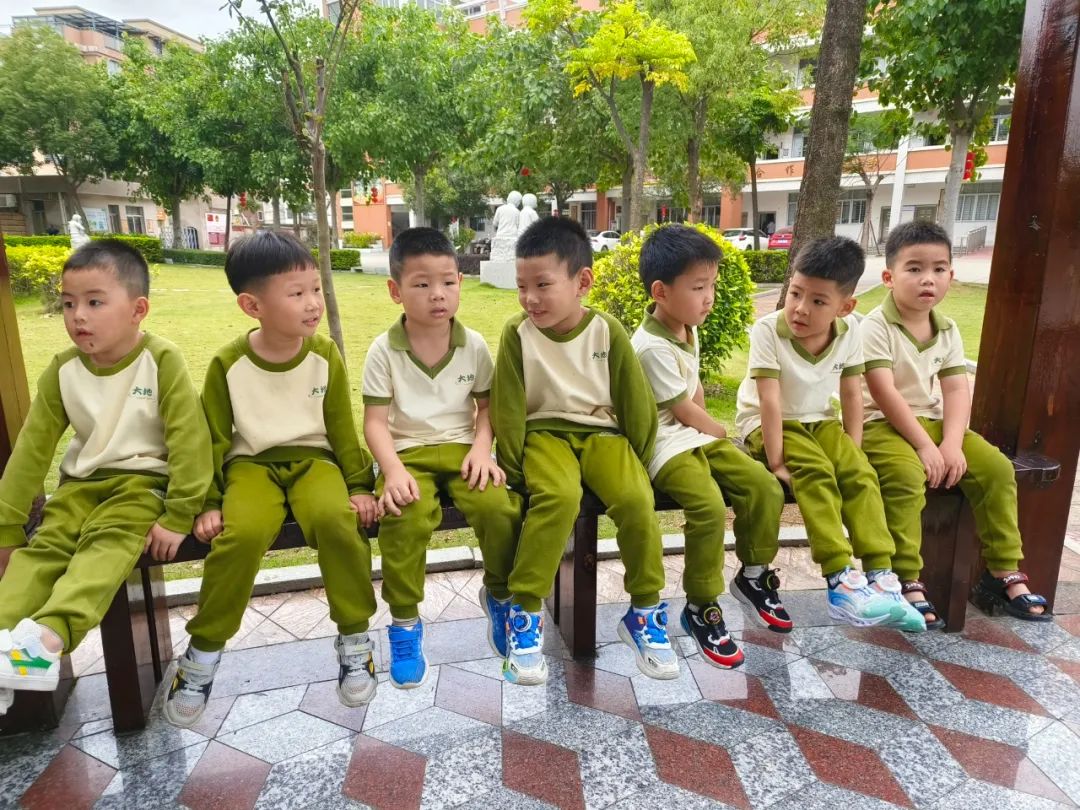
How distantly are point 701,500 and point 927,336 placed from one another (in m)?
1.36

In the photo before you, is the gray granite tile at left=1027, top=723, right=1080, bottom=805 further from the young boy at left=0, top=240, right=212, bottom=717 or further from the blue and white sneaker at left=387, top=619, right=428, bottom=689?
the young boy at left=0, top=240, right=212, bottom=717

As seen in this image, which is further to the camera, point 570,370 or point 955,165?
point 955,165

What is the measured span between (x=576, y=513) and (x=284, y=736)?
1.20 metres

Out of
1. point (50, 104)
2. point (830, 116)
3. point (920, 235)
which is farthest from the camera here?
point (50, 104)

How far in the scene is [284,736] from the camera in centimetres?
228

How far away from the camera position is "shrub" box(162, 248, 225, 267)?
74.3 feet

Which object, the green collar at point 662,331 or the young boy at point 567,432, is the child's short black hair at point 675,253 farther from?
the young boy at point 567,432

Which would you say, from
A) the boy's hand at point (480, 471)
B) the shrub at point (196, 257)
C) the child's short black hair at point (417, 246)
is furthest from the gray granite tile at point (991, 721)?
the shrub at point (196, 257)

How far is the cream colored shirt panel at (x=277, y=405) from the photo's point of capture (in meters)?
2.27

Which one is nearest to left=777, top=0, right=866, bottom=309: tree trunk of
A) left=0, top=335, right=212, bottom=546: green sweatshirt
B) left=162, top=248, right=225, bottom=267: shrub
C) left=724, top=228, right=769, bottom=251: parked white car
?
left=0, top=335, right=212, bottom=546: green sweatshirt

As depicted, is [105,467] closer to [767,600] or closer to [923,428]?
[767,600]

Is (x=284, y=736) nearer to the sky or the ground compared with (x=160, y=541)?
nearer to the ground

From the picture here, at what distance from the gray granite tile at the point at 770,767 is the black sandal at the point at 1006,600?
126cm

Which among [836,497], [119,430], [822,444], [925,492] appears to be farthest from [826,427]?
[119,430]
